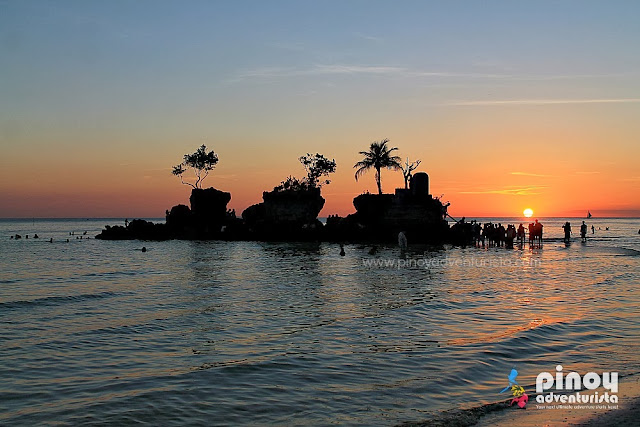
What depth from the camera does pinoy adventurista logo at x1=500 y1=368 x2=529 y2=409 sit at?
868cm

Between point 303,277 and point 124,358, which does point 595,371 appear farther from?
point 303,277

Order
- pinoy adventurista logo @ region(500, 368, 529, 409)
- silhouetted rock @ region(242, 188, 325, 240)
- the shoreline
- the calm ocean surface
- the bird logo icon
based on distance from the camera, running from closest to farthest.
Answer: the shoreline, pinoy adventurista logo @ region(500, 368, 529, 409), the calm ocean surface, the bird logo icon, silhouetted rock @ region(242, 188, 325, 240)

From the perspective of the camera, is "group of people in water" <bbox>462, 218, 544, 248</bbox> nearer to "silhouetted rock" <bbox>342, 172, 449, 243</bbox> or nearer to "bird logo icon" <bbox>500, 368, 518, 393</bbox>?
"silhouetted rock" <bbox>342, 172, 449, 243</bbox>

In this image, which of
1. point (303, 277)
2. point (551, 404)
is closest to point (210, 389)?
point (551, 404)

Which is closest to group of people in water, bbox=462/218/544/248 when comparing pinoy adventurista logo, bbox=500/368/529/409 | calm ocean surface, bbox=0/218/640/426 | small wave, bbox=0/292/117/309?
calm ocean surface, bbox=0/218/640/426

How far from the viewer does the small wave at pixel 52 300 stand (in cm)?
2003

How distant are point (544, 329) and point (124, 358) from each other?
409 inches

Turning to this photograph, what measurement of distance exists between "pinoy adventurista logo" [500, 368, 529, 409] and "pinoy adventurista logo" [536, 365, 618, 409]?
0.23 meters

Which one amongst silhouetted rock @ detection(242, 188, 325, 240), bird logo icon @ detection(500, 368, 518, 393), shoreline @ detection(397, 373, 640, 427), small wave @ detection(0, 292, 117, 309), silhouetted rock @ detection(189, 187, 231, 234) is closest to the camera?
shoreline @ detection(397, 373, 640, 427)

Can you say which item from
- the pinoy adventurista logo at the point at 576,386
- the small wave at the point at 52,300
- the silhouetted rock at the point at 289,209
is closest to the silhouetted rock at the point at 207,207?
the silhouetted rock at the point at 289,209

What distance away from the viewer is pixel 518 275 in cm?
2833

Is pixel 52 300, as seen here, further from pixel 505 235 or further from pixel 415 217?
pixel 505 235

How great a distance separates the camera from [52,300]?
69.9 ft

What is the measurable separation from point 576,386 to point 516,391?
1.18m
